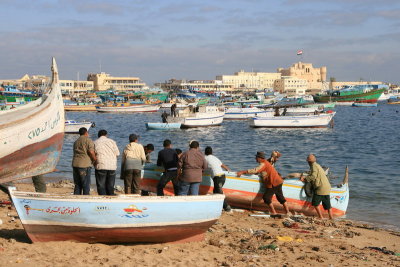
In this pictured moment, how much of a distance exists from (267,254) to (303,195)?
442 cm

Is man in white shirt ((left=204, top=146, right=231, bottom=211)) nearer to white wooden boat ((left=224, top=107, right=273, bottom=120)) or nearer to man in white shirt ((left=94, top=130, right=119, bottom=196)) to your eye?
man in white shirt ((left=94, top=130, right=119, bottom=196))

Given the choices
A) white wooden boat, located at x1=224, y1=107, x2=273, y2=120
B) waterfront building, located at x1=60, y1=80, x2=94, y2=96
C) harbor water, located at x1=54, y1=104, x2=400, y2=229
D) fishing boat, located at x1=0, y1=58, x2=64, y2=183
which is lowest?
harbor water, located at x1=54, y1=104, x2=400, y2=229

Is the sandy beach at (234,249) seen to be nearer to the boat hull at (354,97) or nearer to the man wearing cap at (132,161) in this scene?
the man wearing cap at (132,161)

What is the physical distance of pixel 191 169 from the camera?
406 inches

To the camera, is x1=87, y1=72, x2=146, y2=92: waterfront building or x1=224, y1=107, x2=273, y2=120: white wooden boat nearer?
x1=224, y1=107, x2=273, y2=120: white wooden boat

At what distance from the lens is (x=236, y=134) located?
4262 centimetres

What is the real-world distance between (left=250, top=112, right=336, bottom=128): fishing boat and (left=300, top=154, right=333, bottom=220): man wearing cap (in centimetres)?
3331

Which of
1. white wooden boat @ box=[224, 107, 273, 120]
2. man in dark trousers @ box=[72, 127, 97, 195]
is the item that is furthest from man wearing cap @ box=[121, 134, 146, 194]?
white wooden boat @ box=[224, 107, 273, 120]

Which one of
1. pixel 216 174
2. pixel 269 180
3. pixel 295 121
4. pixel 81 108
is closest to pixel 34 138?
pixel 216 174

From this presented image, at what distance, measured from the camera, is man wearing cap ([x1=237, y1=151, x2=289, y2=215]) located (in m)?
12.4

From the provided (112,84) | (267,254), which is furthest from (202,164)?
(112,84)

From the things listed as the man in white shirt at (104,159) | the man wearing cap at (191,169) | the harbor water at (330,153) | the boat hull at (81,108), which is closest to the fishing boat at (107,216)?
the man wearing cap at (191,169)

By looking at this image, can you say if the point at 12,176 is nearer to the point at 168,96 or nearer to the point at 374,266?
the point at 374,266

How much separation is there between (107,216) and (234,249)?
2354mm
